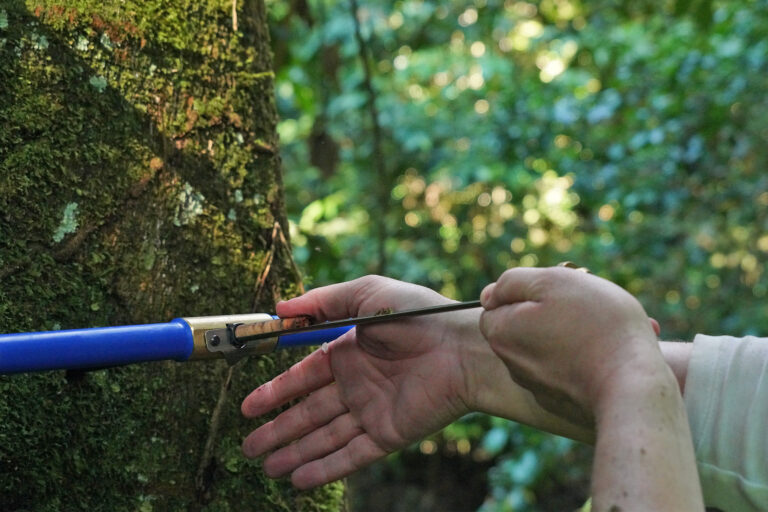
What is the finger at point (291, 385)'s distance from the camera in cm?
114

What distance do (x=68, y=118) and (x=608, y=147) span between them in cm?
385

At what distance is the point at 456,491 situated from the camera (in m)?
5.48

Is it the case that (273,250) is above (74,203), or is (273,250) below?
below

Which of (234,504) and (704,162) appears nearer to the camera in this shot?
(234,504)

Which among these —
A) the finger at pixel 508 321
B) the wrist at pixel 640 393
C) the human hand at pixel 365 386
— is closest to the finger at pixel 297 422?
the human hand at pixel 365 386

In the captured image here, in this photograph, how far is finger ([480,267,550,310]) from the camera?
3.04ft

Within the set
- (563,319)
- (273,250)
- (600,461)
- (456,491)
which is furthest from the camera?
(456,491)

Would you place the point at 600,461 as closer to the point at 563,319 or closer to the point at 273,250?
the point at 563,319

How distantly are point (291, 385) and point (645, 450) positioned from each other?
0.57 metres

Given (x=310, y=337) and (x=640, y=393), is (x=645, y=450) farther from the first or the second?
(x=310, y=337)

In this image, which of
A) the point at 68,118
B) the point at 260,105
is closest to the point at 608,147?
the point at 260,105

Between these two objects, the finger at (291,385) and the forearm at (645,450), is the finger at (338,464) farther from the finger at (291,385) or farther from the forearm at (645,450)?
the forearm at (645,450)

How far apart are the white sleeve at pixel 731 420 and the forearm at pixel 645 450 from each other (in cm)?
26

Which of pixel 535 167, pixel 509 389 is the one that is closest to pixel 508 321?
pixel 509 389
